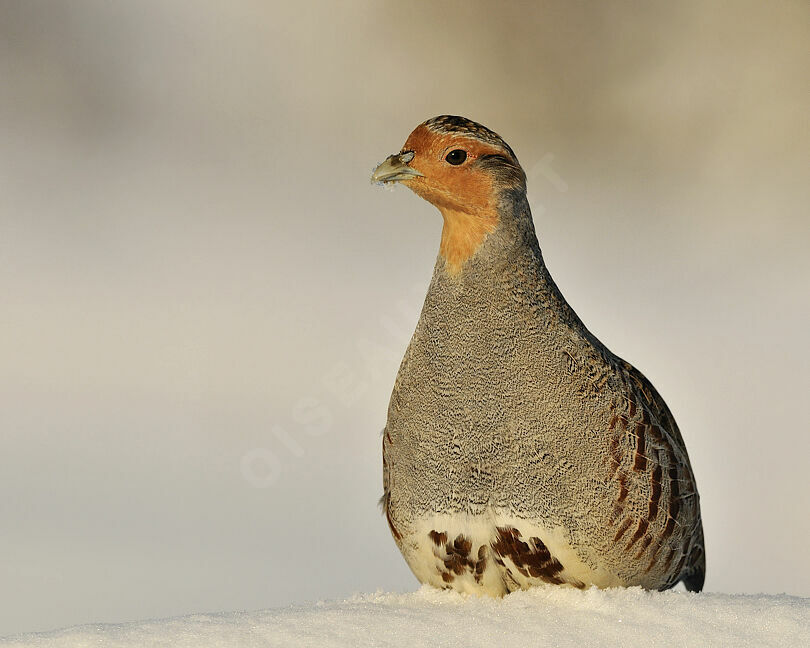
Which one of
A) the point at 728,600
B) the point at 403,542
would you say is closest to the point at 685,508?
the point at 728,600

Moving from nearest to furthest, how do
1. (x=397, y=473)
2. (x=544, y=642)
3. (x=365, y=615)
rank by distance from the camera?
(x=544, y=642) < (x=365, y=615) < (x=397, y=473)

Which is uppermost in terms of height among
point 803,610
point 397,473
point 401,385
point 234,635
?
point 401,385

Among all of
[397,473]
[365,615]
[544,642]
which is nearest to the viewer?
[544,642]

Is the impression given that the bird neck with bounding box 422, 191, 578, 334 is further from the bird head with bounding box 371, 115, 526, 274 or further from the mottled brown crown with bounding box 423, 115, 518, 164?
the mottled brown crown with bounding box 423, 115, 518, 164

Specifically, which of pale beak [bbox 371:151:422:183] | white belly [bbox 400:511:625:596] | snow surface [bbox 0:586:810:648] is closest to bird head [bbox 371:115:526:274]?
pale beak [bbox 371:151:422:183]

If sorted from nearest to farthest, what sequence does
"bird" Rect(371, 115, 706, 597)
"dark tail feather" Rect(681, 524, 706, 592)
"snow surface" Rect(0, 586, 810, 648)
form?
1. "snow surface" Rect(0, 586, 810, 648)
2. "bird" Rect(371, 115, 706, 597)
3. "dark tail feather" Rect(681, 524, 706, 592)

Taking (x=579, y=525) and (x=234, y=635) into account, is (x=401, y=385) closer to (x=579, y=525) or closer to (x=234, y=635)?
(x=579, y=525)

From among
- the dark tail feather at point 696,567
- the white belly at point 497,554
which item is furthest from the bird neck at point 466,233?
the dark tail feather at point 696,567
